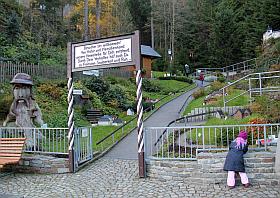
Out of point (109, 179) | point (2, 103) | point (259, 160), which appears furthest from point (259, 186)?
point (2, 103)

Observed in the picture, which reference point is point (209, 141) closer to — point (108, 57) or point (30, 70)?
point (108, 57)

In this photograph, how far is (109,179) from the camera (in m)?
8.70

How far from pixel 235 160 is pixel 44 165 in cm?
540

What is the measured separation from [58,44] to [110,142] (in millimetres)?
25877

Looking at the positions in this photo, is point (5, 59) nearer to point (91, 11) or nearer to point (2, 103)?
point (2, 103)

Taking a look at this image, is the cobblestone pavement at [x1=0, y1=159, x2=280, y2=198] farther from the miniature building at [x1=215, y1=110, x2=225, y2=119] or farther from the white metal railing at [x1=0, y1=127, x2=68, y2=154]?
the miniature building at [x1=215, y1=110, x2=225, y2=119]

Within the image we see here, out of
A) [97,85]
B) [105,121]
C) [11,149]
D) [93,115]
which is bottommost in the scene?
[11,149]

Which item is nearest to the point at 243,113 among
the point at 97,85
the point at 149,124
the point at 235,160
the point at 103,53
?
the point at 149,124

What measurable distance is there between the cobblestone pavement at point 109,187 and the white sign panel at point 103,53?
310 centimetres

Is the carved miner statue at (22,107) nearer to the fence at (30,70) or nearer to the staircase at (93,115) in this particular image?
the staircase at (93,115)

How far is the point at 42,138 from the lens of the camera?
35.1 ft

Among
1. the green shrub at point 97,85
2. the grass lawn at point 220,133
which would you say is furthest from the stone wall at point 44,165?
the green shrub at point 97,85

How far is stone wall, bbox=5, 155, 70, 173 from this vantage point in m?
9.74

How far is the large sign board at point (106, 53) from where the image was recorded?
916 cm
